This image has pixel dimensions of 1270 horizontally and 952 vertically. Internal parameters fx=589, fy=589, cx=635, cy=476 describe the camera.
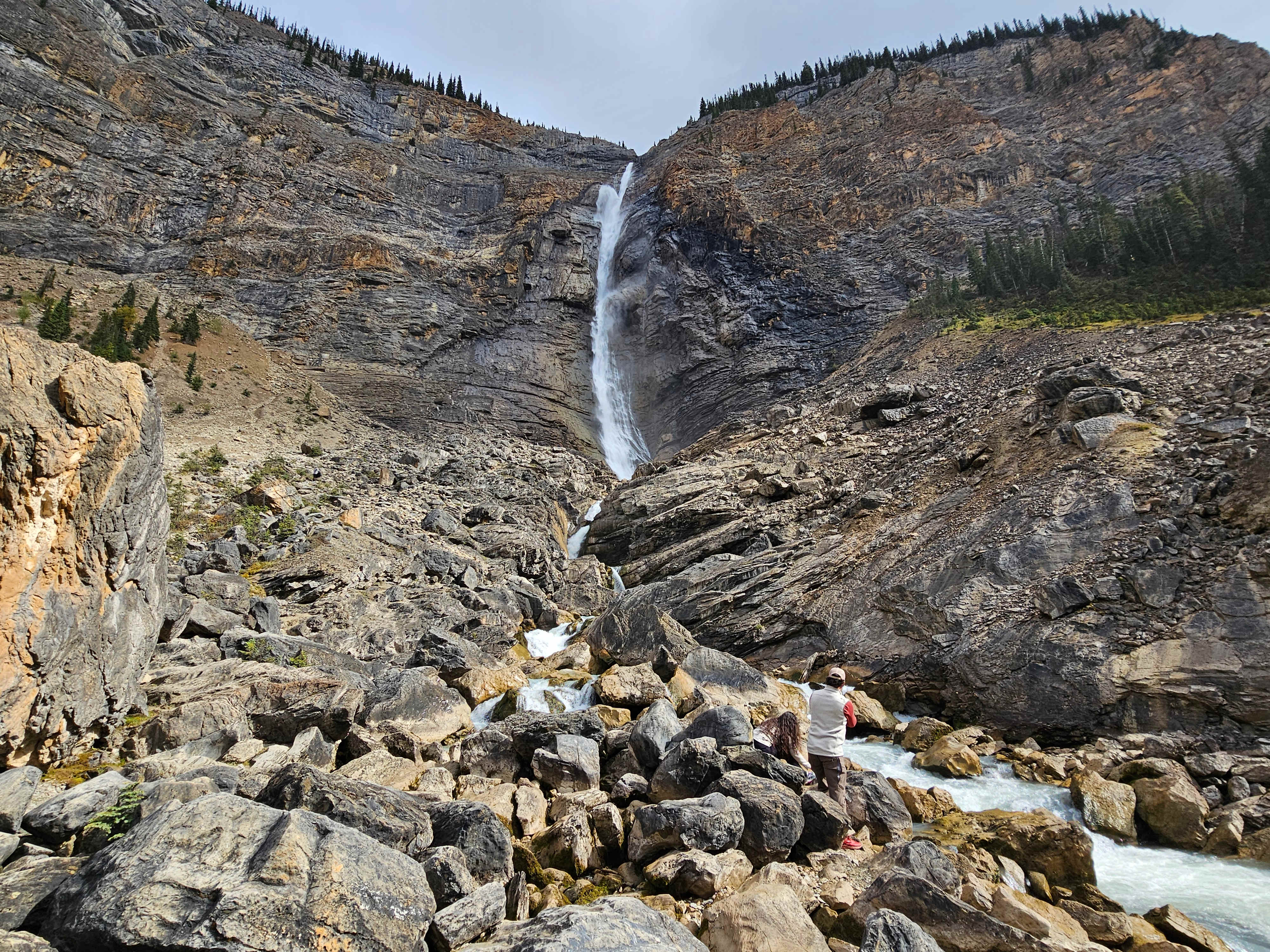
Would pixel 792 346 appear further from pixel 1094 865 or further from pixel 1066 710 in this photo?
pixel 1094 865

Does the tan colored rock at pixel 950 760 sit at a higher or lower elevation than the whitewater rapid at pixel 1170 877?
higher

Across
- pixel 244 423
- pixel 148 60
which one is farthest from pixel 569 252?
pixel 148 60

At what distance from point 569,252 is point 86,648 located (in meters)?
43.7

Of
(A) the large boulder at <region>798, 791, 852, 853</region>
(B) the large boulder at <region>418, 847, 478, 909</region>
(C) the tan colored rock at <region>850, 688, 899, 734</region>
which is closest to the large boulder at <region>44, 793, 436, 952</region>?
(B) the large boulder at <region>418, 847, 478, 909</region>

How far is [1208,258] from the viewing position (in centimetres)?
2586

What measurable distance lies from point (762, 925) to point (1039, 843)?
389cm

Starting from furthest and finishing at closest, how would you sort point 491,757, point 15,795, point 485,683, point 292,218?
1. point 292,218
2. point 485,683
3. point 491,757
4. point 15,795

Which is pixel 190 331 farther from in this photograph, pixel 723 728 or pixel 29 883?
pixel 723 728

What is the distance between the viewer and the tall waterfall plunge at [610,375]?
3712cm

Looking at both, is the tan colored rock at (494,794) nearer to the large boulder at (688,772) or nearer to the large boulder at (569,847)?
the large boulder at (569,847)

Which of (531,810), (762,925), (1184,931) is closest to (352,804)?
(531,810)

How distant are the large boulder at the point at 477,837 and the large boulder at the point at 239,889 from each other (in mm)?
1007

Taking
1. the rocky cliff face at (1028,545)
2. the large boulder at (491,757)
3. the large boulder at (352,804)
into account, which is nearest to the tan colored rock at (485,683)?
the large boulder at (491,757)

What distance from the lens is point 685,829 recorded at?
19.2 ft
